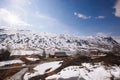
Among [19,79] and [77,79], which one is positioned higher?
[77,79]

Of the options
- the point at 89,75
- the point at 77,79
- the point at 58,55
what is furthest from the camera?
A: the point at 58,55

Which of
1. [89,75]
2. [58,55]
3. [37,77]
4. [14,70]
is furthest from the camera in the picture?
[58,55]

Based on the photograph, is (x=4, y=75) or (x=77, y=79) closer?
(x=77, y=79)

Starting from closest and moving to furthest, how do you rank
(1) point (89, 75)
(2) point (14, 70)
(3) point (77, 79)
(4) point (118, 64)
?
(3) point (77, 79), (1) point (89, 75), (4) point (118, 64), (2) point (14, 70)

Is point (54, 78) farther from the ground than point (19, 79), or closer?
farther from the ground

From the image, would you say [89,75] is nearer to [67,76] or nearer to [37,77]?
[67,76]

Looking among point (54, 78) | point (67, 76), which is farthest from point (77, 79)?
point (54, 78)

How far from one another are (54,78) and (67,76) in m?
2.51

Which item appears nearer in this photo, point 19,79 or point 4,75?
point 19,79

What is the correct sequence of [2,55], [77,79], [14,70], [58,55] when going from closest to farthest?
[77,79] < [14,70] < [2,55] < [58,55]

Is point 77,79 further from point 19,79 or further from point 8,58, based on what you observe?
point 8,58

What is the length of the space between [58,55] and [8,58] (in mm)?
27423

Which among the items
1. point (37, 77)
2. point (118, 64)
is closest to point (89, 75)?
point (37, 77)

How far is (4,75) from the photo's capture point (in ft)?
132
